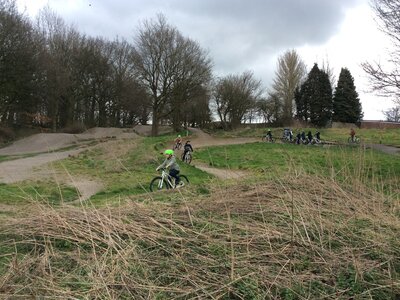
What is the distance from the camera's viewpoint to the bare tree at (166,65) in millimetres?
48844

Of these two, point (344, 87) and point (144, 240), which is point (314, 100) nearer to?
point (344, 87)

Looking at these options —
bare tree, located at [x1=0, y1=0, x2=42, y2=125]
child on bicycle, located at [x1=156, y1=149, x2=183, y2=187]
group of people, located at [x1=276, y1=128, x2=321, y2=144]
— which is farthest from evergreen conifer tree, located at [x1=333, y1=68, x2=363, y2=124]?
child on bicycle, located at [x1=156, y1=149, x2=183, y2=187]

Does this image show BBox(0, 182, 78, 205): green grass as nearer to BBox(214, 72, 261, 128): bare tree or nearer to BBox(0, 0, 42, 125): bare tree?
BBox(0, 0, 42, 125): bare tree

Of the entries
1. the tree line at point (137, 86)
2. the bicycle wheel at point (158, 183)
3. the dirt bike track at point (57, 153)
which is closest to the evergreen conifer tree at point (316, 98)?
the tree line at point (137, 86)

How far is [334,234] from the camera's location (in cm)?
507

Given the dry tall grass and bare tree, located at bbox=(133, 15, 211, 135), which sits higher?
bare tree, located at bbox=(133, 15, 211, 135)

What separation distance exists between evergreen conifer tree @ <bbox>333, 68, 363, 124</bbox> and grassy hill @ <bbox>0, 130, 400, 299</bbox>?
57.1m

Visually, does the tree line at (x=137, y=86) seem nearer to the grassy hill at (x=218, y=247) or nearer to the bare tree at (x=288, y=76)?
the bare tree at (x=288, y=76)

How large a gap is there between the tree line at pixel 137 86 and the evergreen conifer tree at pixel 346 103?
0.47 feet

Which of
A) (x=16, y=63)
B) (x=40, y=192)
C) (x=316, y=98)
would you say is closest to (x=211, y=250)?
(x=40, y=192)

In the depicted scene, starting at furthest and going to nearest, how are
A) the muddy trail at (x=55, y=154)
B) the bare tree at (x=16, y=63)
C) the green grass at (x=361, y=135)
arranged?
the green grass at (x=361, y=135) < the bare tree at (x=16, y=63) < the muddy trail at (x=55, y=154)

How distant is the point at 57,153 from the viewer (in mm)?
29953

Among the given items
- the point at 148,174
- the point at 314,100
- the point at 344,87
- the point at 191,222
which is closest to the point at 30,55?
the point at 148,174

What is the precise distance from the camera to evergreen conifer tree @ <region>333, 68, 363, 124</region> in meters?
61.5
